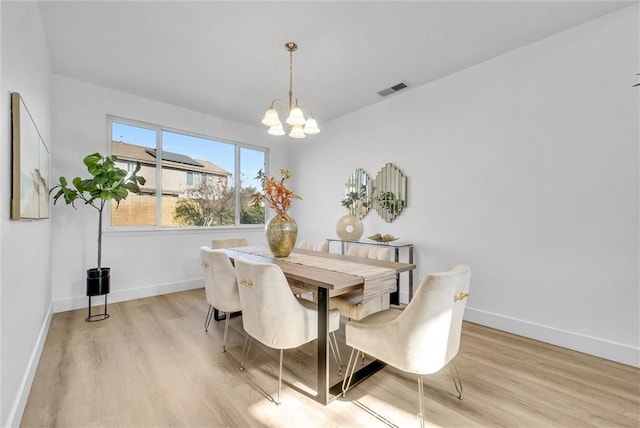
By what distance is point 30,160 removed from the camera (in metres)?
1.84

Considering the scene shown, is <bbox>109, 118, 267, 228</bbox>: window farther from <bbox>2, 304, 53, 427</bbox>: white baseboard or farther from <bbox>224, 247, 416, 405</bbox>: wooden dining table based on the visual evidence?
<bbox>224, 247, 416, 405</bbox>: wooden dining table

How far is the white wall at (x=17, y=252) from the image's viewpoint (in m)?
1.40

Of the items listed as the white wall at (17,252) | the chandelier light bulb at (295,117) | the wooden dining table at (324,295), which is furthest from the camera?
the chandelier light bulb at (295,117)

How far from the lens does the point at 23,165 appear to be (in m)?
1.65

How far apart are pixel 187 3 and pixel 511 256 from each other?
11.7ft

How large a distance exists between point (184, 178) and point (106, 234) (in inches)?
49.3

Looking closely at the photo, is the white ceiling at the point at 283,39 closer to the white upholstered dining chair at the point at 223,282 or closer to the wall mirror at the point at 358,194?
the wall mirror at the point at 358,194

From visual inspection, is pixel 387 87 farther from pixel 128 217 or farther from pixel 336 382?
pixel 128 217

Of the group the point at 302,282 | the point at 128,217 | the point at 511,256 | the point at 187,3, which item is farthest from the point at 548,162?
the point at 128,217

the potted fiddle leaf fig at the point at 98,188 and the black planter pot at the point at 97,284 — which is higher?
the potted fiddle leaf fig at the point at 98,188

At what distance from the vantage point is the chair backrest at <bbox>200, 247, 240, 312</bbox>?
7.58ft

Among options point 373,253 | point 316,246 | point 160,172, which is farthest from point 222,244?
point 373,253

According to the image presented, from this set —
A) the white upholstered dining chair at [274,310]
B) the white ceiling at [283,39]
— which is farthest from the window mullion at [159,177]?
the white upholstered dining chair at [274,310]

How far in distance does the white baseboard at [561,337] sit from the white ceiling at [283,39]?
263cm
